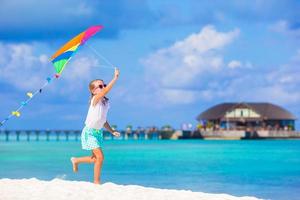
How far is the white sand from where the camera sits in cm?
1091

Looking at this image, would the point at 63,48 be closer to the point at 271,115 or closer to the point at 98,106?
the point at 98,106

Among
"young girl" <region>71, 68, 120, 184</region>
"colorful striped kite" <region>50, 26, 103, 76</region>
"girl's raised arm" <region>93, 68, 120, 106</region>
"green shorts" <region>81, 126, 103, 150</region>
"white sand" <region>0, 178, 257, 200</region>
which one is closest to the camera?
"white sand" <region>0, 178, 257, 200</region>

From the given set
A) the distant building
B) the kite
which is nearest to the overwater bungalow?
the distant building

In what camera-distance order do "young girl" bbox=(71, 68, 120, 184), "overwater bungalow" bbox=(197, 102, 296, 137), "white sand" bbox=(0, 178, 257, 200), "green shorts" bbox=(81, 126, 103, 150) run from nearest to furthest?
"white sand" bbox=(0, 178, 257, 200) → "young girl" bbox=(71, 68, 120, 184) → "green shorts" bbox=(81, 126, 103, 150) → "overwater bungalow" bbox=(197, 102, 296, 137)

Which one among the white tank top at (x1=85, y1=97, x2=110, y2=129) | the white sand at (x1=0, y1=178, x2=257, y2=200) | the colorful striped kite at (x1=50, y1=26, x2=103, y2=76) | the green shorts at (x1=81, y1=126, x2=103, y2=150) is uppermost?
the colorful striped kite at (x1=50, y1=26, x2=103, y2=76)

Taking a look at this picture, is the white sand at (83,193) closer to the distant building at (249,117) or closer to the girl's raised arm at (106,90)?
the girl's raised arm at (106,90)

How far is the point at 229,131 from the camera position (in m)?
117

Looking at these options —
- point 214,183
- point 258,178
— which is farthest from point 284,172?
point 214,183

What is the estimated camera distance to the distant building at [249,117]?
118 meters

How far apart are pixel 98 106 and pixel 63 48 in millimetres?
1657

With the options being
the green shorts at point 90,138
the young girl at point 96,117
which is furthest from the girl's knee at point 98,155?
the green shorts at point 90,138

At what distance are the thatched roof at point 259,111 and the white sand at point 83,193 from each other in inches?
4213

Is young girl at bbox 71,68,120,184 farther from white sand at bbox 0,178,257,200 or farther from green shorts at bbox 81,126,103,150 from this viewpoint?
white sand at bbox 0,178,257,200

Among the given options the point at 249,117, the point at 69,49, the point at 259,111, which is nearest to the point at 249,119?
the point at 249,117
